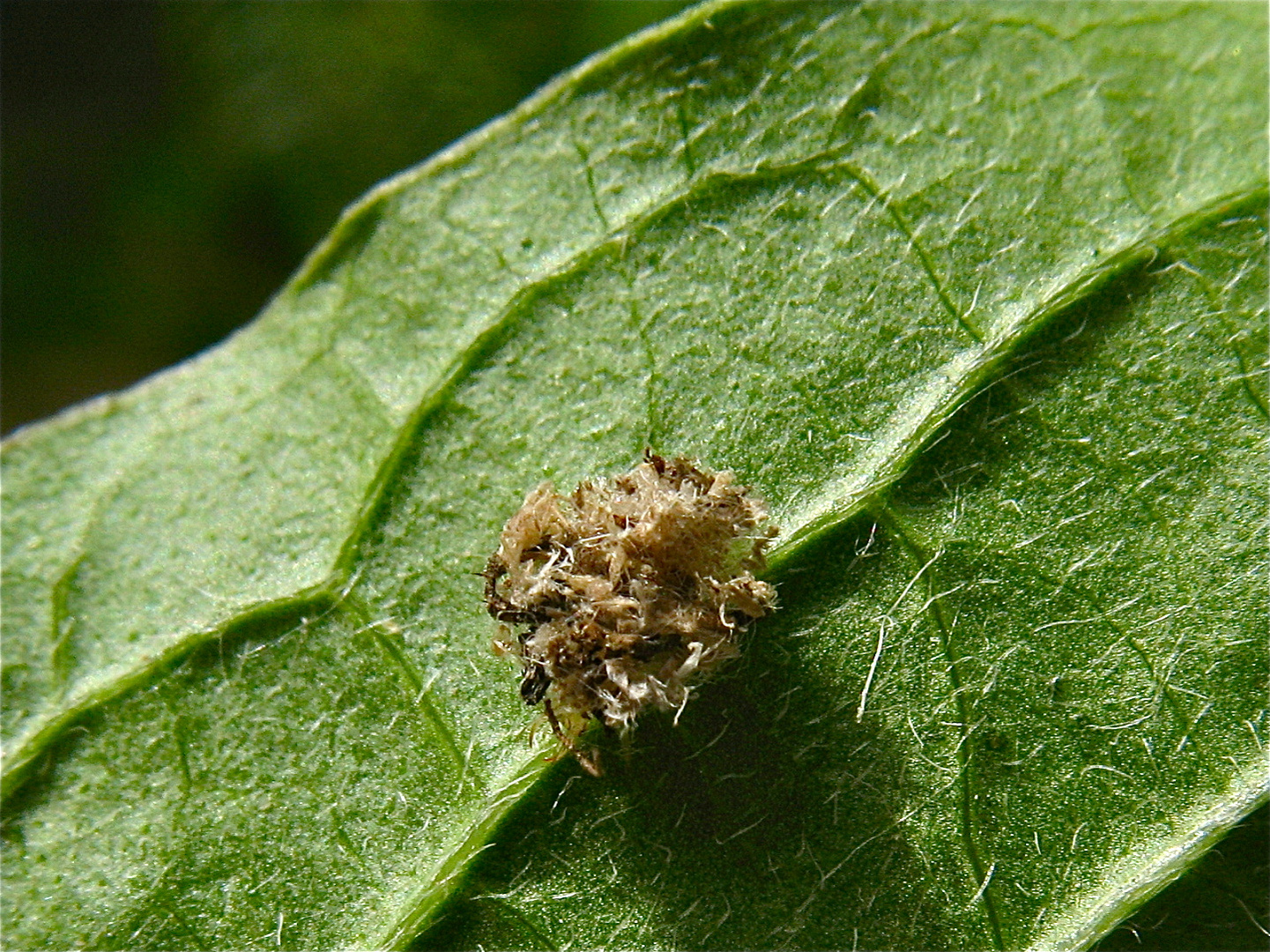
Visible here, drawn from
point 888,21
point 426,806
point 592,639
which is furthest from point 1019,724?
point 888,21

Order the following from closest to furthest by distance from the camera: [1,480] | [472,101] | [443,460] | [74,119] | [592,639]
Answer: [592,639]
[443,460]
[1,480]
[472,101]
[74,119]

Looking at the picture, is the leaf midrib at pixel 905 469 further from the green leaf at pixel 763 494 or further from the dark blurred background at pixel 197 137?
the dark blurred background at pixel 197 137

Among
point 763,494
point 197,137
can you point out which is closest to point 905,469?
point 763,494

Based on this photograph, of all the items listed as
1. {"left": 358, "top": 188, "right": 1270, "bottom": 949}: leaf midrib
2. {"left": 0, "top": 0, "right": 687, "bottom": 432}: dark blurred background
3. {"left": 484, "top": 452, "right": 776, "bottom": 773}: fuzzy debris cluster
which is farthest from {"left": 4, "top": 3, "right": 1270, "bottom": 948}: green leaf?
{"left": 0, "top": 0, "right": 687, "bottom": 432}: dark blurred background

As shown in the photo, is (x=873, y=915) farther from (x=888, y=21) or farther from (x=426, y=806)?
(x=888, y=21)

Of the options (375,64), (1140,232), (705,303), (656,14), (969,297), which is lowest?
(1140,232)

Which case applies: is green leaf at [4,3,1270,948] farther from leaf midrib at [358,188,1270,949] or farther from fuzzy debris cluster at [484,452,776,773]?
fuzzy debris cluster at [484,452,776,773]

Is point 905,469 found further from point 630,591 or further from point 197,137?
point 197,137
